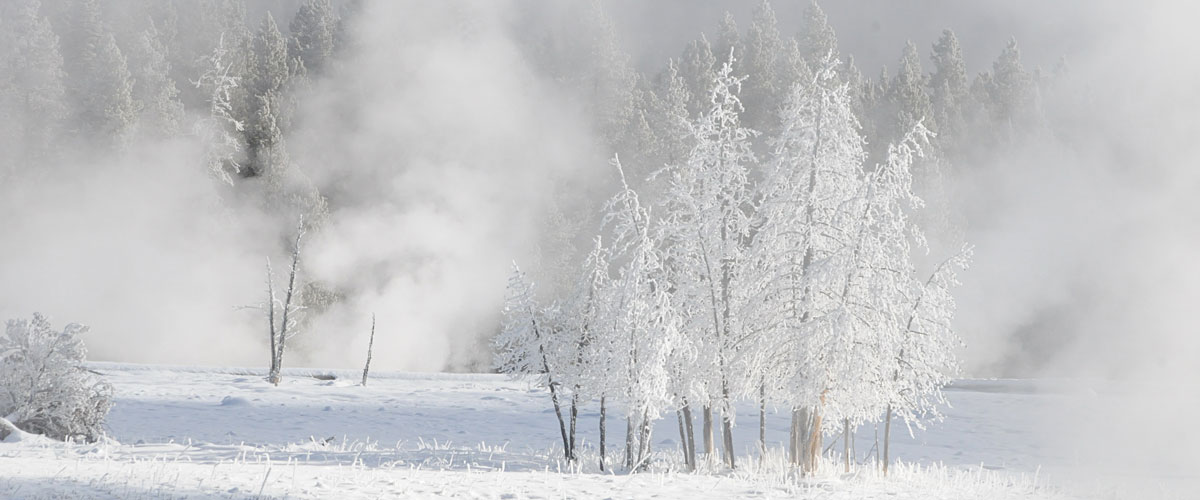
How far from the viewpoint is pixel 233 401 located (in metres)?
27.3

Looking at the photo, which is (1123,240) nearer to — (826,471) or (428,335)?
(428,335)

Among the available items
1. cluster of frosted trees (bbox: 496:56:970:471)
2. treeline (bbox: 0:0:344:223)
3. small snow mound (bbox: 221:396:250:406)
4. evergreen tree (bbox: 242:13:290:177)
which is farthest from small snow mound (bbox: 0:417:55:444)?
evergreen tree (bbox: 242:13:290:177)

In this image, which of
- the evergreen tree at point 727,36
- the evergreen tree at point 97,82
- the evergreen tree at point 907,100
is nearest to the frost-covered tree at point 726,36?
the evergreen tree at point 727,36

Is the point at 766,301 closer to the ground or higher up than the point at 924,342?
higher up

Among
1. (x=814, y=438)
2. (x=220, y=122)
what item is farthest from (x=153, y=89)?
(x=814, y=438)

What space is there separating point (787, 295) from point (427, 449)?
29.9 feet

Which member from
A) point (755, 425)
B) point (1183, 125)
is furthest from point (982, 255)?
point (755, 425)

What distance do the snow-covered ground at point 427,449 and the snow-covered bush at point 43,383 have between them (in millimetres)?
1180

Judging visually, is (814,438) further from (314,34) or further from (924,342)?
(314,34)

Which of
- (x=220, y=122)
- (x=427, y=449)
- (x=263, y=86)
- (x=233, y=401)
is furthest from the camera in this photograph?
(x=263, y=86)

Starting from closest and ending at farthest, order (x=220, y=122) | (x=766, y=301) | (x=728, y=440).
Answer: (x=766, y=301) → (x=728, y=440) → (x=220, y=122)

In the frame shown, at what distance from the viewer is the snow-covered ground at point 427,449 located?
10.3 metres

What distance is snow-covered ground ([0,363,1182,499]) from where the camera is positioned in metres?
10.3

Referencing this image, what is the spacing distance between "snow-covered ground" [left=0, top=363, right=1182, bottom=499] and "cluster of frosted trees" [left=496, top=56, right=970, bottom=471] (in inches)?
55.6
